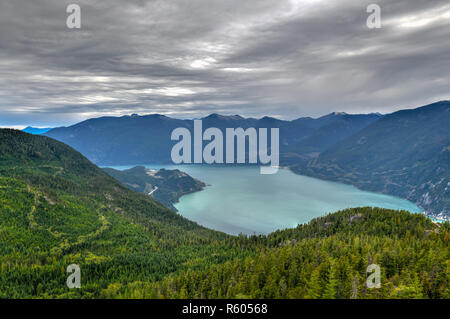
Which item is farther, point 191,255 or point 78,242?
point 78,242

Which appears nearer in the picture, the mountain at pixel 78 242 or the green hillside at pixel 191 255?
the green hillside at pixel 191 255

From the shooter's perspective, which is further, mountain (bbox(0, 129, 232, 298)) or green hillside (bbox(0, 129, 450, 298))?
mountain (bbox(0, 129, 232, 298))

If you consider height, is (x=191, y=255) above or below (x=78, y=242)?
below

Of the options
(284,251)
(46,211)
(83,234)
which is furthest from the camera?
(46,211)

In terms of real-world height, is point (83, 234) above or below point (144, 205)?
below

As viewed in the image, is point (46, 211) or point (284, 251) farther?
point (46, 211)
